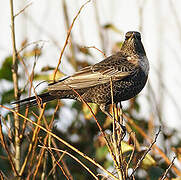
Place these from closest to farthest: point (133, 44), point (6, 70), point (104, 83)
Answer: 1. point (104, 83)
2. point (133, 44)
3. point (6, 70)

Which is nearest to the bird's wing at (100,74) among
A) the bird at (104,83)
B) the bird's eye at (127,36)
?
the bird at (104,83)

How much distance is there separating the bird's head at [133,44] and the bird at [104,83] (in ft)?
0.51

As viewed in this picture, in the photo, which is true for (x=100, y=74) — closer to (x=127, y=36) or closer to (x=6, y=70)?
(x=127, y=36)

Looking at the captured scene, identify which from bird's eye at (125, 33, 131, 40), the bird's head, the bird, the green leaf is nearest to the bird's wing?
the bird

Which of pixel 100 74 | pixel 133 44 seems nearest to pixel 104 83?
pixel 100 74

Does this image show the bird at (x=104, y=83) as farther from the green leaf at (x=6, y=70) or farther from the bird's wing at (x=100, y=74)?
the green leaf at (x=6, y=70)

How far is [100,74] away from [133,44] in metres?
0.58

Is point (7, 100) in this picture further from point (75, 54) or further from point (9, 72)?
point (75, 54)

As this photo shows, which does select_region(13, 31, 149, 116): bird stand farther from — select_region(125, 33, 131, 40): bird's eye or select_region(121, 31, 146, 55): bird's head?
select_region(125, 33, 131, 40): bird's eye

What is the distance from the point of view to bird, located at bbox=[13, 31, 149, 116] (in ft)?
11.4

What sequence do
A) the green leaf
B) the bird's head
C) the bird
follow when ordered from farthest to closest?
the green leaf
the bird's head
the bird

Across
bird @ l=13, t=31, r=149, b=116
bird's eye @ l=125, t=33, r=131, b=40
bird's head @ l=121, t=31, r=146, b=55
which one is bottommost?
bird @ l=13, t=31, r=149, b=116

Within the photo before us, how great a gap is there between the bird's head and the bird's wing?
25cm

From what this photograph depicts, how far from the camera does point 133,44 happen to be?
397 centimetres
